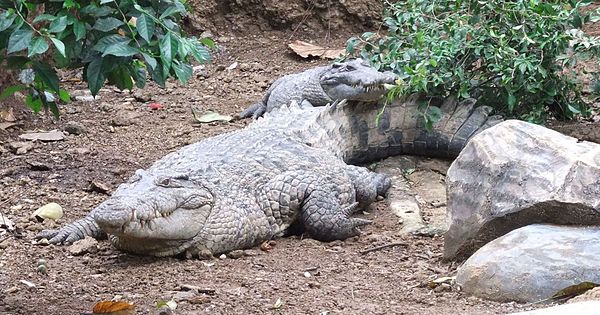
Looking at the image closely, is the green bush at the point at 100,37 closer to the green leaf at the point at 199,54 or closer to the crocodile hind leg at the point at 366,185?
the green leaf at the point at 199,54

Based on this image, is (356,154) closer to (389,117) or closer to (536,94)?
(389,117)

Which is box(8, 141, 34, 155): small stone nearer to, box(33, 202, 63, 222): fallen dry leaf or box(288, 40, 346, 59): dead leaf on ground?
box(33, 202, 63, 222): fallen dry leaf

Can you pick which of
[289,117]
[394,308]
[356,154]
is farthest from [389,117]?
[394,308]

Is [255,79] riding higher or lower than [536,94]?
lower

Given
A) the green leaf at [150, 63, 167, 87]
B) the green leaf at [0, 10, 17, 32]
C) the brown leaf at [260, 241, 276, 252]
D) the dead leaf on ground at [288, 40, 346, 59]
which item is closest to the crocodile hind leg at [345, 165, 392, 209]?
the brown leaf at [260, 241, 276, 252]

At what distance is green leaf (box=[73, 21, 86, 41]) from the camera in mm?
3311

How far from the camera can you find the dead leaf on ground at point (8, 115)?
743 cm

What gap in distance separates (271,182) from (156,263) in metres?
0.96

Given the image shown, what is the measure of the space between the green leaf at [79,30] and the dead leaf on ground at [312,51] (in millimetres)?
6332

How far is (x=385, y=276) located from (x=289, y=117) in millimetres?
2054

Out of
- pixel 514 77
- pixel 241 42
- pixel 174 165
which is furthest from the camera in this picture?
pixel 241 42

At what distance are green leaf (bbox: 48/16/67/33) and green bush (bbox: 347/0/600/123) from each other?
3263mm

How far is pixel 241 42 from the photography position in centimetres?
1002

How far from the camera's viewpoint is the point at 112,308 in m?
4.11
